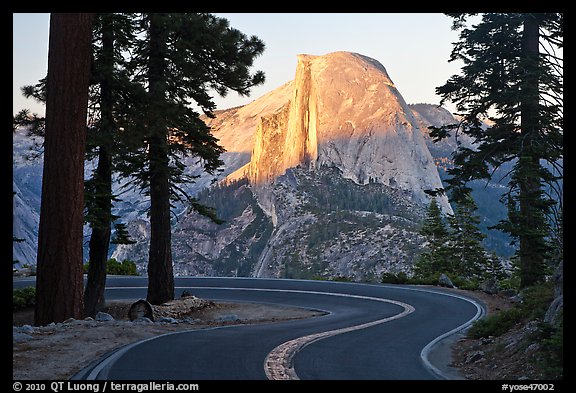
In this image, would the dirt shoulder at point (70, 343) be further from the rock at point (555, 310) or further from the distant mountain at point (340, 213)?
the distant mountain at point (340, 213)

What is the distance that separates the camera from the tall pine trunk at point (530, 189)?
22.8 metres

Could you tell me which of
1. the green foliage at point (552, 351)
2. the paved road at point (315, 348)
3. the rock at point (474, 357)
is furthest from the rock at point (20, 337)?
the green foliage at point (552, 351)

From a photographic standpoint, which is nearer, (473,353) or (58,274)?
(473,353)

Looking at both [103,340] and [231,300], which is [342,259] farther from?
[103,340]

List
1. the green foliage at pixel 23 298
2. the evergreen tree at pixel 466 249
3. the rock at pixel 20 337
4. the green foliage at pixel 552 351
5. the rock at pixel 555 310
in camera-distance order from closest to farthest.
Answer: the green foliage at pixel 552 351, the rock at pixel 555 310, the rock at pixel 20 337, the green foliage at pixel 23 298, the evergreen tree at pixel 466 249

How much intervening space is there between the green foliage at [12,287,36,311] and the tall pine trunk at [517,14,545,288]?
20.6 m

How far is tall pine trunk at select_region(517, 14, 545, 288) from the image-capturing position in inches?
899

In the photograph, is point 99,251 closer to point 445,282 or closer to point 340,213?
point 445,282

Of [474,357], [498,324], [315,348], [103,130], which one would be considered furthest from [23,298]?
[474,357]

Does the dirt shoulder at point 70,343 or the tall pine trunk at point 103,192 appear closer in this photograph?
the dirt shoulder at point 70,343

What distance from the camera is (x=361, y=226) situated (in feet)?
471

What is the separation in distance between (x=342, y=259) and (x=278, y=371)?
122229 millimetres
